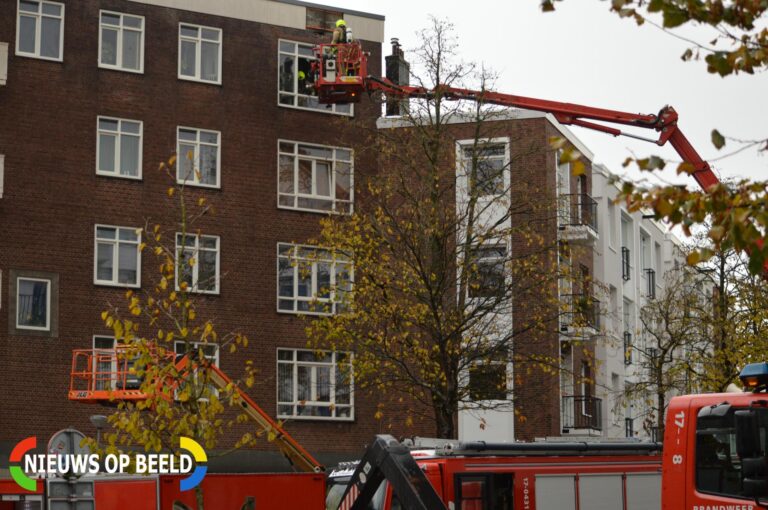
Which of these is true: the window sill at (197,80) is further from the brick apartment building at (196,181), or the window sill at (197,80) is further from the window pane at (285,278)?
the window pane at (285,278)

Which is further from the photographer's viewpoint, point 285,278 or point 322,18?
point 322,18

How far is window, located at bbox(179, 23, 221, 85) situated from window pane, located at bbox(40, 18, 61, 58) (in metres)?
3.67

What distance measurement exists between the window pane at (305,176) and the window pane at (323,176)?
26 cm

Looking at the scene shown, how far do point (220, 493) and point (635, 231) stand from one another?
34.3 meters

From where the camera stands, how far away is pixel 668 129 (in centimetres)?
2925

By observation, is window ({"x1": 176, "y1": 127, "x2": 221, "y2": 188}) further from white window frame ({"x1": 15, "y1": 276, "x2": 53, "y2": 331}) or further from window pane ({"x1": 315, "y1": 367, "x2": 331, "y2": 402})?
window pane ({"x1": 315, "y1": 367, "x2": 331, "y2": 402})

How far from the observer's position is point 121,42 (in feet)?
130

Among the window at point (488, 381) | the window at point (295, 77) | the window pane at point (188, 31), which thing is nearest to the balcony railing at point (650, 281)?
the window at point (295, 77)

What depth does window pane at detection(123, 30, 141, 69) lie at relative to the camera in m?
39.6

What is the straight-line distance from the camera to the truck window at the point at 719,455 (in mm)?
12633

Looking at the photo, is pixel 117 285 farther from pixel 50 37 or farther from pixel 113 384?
pixel 113 384

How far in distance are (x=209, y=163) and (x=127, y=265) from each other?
158 inches

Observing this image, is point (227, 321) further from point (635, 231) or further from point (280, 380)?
point (635, 231)

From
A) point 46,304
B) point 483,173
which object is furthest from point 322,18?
point 483,173
